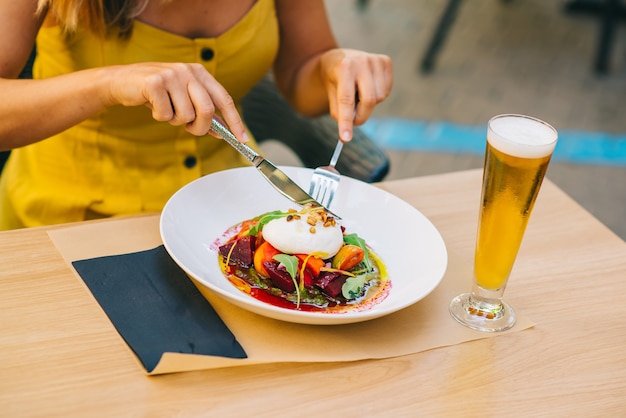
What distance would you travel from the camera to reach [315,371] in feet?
2.81

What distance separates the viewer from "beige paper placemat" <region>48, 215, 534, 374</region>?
86 cm

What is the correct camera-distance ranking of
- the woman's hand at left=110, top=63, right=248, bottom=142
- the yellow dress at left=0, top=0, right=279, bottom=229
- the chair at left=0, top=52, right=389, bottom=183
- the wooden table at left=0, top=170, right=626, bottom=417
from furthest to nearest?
1. the chair at left=0, top=52, right=389, bottom=183
2. the yellow dress at left=0, top=0, right=279, bottom=229
3. the woman's hand at left=110, top=63, right=248, bottom=142
4. the wooden table at left=0, top=170, right=626, bottom=417

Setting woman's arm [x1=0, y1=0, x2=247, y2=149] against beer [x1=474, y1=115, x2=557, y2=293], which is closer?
beer [x1=474, y1=115, x2=557, y2=293]

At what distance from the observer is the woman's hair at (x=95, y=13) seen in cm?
121

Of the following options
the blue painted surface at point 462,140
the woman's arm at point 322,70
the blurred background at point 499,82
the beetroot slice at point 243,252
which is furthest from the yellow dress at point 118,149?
the blue painted surface at point 462,140

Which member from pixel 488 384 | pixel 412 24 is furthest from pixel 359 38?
pixel 488 384

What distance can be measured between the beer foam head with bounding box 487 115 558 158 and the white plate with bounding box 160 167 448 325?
18cm

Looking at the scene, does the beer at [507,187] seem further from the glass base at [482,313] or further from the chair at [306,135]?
the chair at [306,135]

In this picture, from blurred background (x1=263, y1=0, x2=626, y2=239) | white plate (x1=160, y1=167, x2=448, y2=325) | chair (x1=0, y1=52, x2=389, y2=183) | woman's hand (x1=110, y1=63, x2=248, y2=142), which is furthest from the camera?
blurred background (x1=263, y1=0, x2=626, y2=239)

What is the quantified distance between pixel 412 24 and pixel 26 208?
3177 mm

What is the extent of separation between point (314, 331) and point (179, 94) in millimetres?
348

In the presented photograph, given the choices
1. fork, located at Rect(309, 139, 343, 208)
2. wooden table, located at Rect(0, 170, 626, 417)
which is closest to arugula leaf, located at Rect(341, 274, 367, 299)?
wooden table, located at Rect(0, 170, 626, 417)

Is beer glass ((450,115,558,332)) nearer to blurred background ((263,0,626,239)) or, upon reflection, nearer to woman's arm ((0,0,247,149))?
woman's arm ((0,0,247,149))

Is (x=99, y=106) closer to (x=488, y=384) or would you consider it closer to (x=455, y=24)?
(x=488, y=384)
